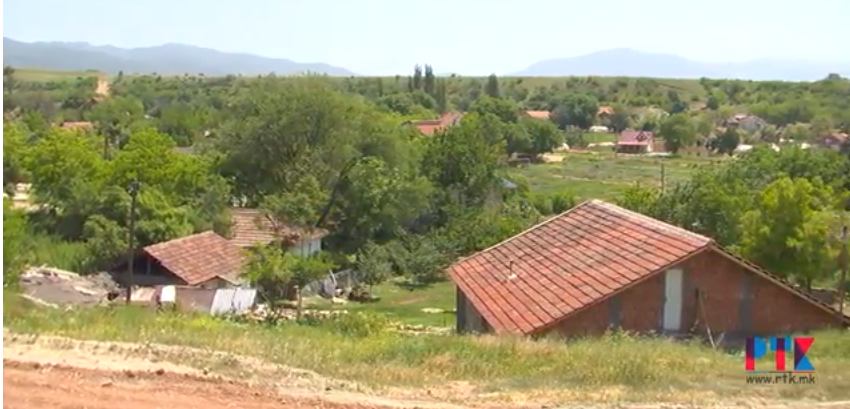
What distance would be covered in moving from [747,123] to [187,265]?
349 ft

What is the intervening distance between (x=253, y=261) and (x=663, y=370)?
2104 cm

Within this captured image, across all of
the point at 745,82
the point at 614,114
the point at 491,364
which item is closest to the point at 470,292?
the point at 491,364

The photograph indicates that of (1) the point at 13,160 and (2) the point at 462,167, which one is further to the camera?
(2) the point at 462,167

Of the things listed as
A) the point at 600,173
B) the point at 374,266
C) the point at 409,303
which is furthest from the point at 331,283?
the point at 600,173

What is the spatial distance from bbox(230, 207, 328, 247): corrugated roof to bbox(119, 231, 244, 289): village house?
5439 mm

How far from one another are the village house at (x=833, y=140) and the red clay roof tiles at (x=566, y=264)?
74.6 meters

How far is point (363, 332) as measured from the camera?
17141mm

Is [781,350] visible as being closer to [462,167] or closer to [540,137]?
[462,167]

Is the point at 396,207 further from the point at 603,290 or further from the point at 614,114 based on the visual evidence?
the point at 614,114

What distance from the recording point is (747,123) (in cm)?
12362

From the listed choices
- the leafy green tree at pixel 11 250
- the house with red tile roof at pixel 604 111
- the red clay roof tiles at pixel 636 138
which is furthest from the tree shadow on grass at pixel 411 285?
the house with red tile roof at pixel 604 111

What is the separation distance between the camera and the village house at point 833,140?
294 feet

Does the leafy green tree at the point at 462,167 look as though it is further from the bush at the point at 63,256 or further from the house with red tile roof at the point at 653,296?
the house with red tile roof at the point at 653,296

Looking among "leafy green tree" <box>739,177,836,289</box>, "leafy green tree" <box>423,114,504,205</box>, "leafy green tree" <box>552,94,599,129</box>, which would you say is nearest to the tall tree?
"leafy green tree" <box>552,94,599,129</box>
